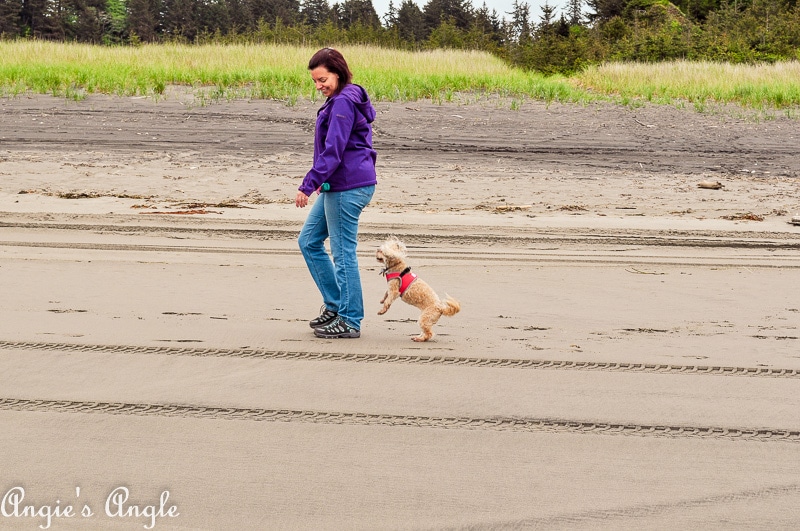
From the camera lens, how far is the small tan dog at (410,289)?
5547 millimetres

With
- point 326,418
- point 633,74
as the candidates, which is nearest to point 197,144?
point 326,418

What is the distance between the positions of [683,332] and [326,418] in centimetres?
276

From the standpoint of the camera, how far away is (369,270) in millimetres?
7805

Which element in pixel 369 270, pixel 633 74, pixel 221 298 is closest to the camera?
pixel 221 298

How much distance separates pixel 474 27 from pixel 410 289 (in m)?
52.6

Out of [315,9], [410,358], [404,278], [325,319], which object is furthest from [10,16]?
[410,358]

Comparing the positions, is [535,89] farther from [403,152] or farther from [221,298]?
[221,298]

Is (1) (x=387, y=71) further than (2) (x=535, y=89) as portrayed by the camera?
Yes

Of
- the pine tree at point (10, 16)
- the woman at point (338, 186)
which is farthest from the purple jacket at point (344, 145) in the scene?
the pine tree at point (10, 16)

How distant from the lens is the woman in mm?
5215

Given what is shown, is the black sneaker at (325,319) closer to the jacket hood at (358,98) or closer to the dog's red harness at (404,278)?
the dog's red harness at (404,278)

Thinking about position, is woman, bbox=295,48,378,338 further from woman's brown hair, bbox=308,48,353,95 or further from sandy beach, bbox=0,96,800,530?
sandy beach, bbox=0,96,800,530

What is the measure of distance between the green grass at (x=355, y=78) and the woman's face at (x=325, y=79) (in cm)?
1196

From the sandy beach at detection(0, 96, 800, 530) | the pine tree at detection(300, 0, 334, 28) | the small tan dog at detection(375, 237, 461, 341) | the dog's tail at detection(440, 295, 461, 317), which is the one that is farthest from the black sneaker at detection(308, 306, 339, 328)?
the pine tree at detection(300, 0, 334, 28)
